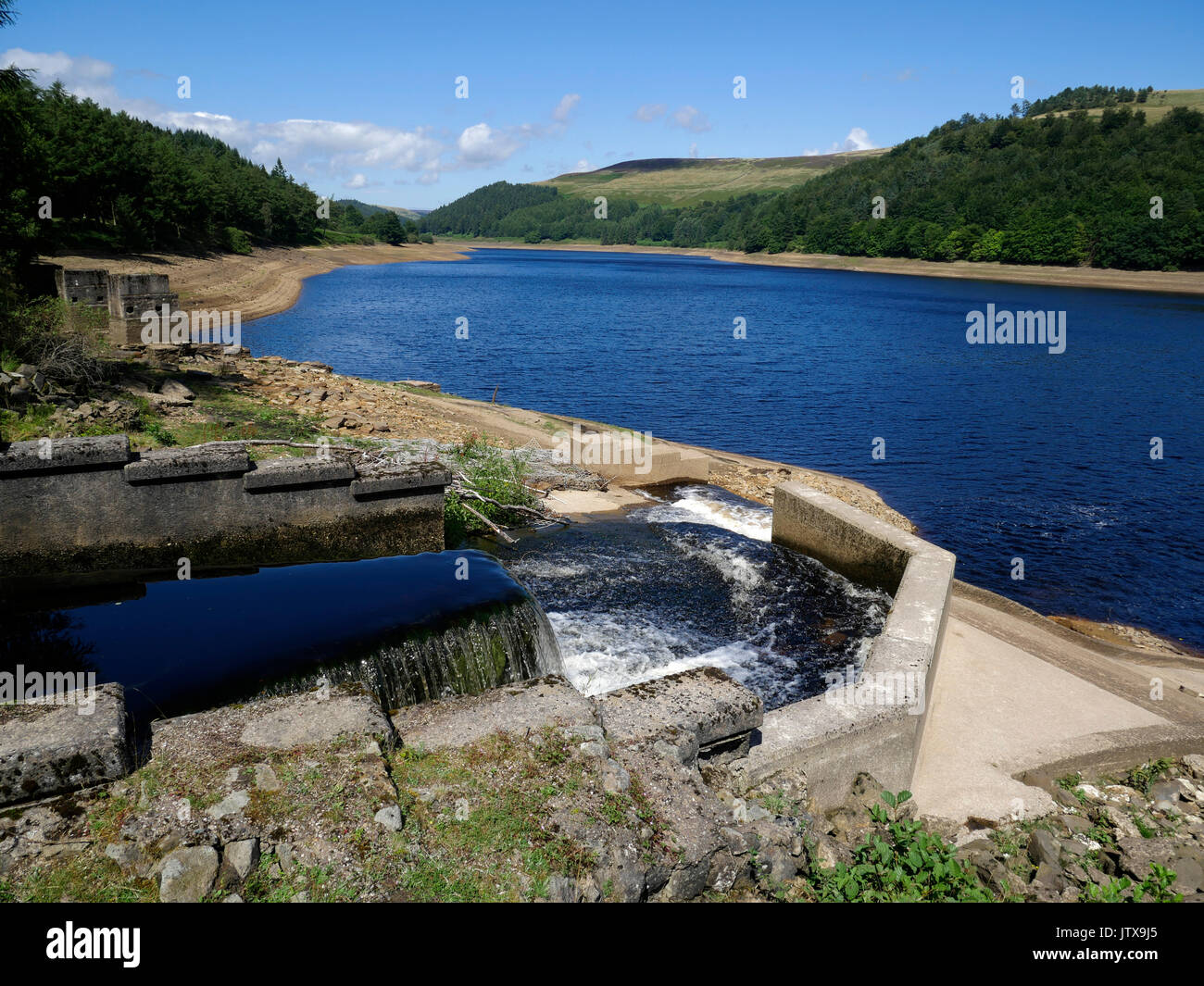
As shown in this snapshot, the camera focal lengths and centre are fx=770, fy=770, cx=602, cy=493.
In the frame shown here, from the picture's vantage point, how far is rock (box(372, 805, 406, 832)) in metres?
4.00

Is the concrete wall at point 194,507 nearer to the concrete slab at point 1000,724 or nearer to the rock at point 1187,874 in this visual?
the concrete slab at point 1000,724

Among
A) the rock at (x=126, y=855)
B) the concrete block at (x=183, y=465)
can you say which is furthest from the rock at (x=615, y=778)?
the concrete block at (x=183, y=465)

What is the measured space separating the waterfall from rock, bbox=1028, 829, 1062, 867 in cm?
481

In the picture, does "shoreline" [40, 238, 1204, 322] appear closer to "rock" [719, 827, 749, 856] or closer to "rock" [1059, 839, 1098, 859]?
"rock" [719, 827, 749, 856]

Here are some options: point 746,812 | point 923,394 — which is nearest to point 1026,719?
point 746,812

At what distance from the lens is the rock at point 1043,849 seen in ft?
21.5

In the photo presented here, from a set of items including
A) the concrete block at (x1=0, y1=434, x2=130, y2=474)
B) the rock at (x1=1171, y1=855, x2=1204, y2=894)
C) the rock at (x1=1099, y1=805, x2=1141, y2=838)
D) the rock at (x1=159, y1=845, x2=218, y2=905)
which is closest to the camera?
the rock at (x1=159, y1=845, x2=218, y2=905)

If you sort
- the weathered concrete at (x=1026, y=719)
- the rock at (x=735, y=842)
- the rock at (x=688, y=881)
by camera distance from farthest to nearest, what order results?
1. the weathered concrete at (x=1026, y=719)
2. the rock at (x=735, y=842)
3. the rock at (x=688, y=881)

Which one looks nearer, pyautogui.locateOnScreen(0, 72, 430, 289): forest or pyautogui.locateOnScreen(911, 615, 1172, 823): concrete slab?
pyautogui.locateOnScreen(911, 615, 1172, 823): concrete slab

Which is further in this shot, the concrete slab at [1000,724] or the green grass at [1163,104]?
the green grass at [1163,104]

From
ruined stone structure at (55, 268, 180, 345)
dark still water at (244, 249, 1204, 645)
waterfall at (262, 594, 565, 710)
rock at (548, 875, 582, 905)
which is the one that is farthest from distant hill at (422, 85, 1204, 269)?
rock at (548, 875, 582, 905)

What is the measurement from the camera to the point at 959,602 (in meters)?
13.1

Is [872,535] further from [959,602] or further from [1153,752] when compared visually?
[1153,752]

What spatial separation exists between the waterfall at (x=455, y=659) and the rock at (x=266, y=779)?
228cm
